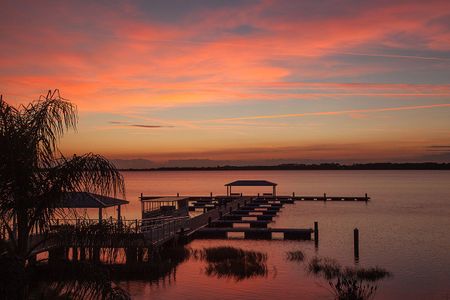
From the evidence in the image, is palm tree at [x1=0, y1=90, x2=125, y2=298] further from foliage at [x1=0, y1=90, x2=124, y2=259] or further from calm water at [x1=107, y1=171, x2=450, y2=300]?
calm water at [x1=107, y1=171, x2=450, y2=300]

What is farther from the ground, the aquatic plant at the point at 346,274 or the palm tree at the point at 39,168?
the palm tree at the point at 39,168

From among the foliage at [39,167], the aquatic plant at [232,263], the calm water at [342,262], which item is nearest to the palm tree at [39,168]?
the foliage at [39,167]

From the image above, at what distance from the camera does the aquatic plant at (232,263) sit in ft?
91.5

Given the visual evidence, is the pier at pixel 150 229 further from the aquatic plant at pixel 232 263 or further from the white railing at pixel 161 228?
the aquatic plant at pixel 232 263

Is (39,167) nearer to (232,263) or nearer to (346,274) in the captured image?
(232,263)

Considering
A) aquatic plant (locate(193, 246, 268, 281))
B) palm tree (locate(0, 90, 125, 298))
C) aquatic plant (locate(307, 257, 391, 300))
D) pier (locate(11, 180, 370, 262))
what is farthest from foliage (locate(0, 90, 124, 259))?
aquatic plant (locate(193, 246, 268, 281))

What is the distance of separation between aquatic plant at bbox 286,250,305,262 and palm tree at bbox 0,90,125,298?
2630 centimetres

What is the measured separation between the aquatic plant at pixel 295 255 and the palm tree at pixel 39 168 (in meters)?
26.3

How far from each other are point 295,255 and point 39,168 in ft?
89.9

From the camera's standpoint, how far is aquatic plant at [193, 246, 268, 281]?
27894 millimetres

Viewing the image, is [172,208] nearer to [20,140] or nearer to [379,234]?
[379,234]

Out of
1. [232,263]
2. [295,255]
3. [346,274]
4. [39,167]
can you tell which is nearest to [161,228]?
[232,263]

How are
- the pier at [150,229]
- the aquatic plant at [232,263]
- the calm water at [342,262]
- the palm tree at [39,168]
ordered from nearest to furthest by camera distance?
the palm tree at [39,168], the pier at [150,229], the calm water at [342,262], the aquatic plant at [232,263]

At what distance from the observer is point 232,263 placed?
29141mm
